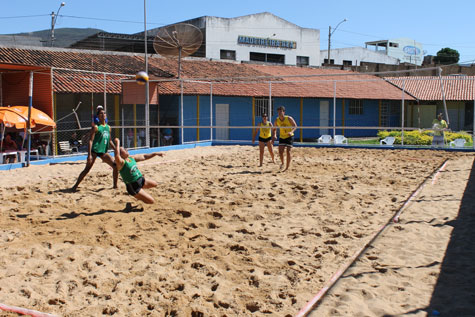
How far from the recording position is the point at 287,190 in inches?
326

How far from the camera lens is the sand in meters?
3.75

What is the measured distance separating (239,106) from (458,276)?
62.7 feet

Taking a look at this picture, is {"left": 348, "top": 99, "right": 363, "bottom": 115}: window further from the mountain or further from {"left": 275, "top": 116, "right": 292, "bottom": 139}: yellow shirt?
the mountain

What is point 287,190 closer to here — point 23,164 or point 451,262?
point 451,262

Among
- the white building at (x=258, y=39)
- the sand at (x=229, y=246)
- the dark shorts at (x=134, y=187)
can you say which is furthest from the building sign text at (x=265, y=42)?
the dark shorts at (x=134, y=187)

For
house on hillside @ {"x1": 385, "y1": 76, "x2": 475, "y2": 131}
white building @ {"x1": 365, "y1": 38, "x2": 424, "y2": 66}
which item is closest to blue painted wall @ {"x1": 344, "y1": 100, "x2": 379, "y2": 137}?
house on hillside @ {"x1": 385, "y1": 76, "x2": 475, "y2": 131}

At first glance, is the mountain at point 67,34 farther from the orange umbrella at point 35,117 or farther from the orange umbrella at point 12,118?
the orange umbrella at point 12,118

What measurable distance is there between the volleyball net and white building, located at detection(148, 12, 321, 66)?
8693mm

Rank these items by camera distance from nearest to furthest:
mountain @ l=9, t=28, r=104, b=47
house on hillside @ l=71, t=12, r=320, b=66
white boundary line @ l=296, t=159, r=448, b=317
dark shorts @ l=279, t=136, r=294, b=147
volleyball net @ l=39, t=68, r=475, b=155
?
white boundary line @ l=296, t=159, r=448, b=317, dark shorts @ l=279, t=136, r=294, b=147, volleyball net @ l=39, t=68, r=475, b=155, house on hillside @ l=71, t=12, r=320, b=66, mountain @ l=9, t=28, r=104, b=47

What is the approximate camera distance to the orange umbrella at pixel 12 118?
11.3 meters

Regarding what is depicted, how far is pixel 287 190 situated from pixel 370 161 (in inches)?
201

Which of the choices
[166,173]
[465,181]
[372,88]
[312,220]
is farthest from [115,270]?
[372,88]

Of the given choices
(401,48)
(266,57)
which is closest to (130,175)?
(266,57)

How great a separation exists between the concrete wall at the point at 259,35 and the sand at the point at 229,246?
81.6ft
